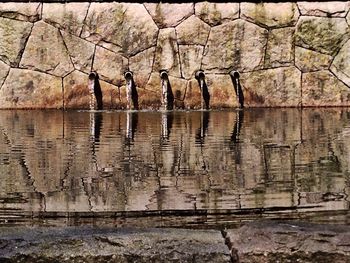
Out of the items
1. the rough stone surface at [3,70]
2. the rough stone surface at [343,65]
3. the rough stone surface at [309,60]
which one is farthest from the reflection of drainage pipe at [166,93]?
the rough stone surface at [343,65]

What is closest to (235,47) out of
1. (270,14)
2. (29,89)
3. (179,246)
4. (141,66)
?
(270,14)

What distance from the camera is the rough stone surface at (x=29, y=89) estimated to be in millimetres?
7496

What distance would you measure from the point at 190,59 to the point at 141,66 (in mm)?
541

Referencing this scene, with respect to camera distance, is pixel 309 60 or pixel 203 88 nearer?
pixel 203 88

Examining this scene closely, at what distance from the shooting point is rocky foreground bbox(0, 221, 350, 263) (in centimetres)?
177

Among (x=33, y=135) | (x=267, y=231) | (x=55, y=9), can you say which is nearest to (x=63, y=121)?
(x=33, y=135)

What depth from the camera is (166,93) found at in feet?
24.2

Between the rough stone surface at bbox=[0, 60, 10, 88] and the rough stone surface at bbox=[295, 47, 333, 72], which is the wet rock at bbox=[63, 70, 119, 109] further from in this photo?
the rough stone surface at bbox=[295, 47, 333, 72]

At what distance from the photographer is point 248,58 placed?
762cm

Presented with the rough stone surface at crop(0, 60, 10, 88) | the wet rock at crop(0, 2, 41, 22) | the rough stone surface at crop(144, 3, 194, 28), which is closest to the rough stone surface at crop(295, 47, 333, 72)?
the rough stone surface at crop(144, 3, 194, 28)

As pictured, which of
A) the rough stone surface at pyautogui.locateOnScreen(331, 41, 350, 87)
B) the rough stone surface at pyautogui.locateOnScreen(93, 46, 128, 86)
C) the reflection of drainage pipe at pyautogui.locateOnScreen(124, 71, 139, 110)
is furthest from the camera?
the rough stone surface at pyautogui.locateOnScreen(331, 41, 350, 87)

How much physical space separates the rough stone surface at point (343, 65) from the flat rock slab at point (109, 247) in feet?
20.1

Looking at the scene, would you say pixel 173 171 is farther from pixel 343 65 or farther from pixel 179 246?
pixel 343 65

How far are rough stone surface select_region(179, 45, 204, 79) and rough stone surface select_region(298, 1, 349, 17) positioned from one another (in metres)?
1.28
